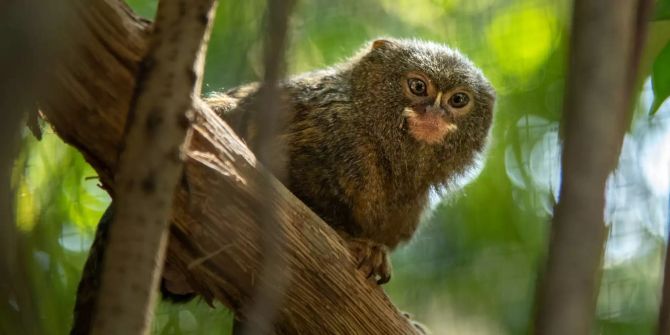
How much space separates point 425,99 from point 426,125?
0.40 ft

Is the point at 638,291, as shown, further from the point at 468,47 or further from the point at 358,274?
the point at 358,274

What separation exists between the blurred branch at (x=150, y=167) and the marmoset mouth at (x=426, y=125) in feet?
8.02

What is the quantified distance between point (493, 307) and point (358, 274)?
9.76 ft

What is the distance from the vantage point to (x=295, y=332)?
290 cm

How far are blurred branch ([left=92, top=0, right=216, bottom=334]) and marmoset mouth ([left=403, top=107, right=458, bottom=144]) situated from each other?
2.44 metres

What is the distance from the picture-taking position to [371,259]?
311 cm

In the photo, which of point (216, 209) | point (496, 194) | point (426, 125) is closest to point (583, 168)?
point (216, 209)

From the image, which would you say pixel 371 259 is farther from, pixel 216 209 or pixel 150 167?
pixel 150 167

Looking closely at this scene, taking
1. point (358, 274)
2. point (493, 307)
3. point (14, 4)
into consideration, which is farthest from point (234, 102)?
point (493, 307)

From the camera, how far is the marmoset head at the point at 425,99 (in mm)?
3752

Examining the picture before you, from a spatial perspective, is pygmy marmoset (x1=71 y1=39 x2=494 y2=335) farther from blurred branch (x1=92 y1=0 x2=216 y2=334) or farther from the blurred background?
blurred branch (x1=92 y1=0 x2=216 y2=334)

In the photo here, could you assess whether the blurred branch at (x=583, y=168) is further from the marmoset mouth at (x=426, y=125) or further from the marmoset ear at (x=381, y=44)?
the marmoset ear at (x=381, y=44)

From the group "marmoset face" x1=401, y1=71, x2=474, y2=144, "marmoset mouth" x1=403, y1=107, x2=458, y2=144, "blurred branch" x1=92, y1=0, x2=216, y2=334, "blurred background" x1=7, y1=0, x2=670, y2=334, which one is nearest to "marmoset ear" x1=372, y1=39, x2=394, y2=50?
"marmoset face" x1=401, y1=71, x2=474, y2=144

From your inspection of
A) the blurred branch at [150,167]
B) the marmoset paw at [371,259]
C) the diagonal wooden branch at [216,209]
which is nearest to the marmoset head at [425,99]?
the marmoset paw at [371,259]
